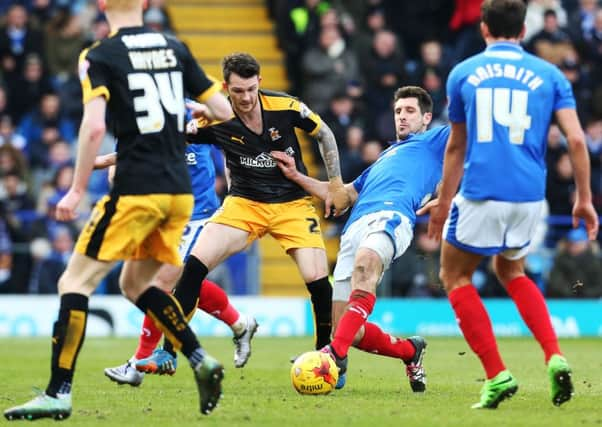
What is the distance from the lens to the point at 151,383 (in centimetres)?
1118

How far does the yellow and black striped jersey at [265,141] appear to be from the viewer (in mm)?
10898

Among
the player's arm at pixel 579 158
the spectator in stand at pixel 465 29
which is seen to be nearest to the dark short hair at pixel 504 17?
the player's arm at pixel 579 158

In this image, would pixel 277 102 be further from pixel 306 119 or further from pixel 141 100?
pixel 141 100

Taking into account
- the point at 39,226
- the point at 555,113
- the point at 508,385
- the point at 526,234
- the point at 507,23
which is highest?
the point at 507,23

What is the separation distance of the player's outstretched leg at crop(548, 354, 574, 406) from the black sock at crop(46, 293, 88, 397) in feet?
9.04

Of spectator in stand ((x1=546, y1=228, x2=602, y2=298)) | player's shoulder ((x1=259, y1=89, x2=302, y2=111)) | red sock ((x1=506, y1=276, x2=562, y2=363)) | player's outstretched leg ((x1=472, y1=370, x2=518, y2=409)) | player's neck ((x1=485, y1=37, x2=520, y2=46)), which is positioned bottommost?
spectator in stand ((x1=546, y1=228, x2=602, y2=298))

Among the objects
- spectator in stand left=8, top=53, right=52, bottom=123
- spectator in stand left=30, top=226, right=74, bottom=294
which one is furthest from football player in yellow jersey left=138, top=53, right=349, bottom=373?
spectator in stand left=8, top=53, right=52, bottom=123

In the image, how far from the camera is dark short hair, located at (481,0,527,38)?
27.5 feet

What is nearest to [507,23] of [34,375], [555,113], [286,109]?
[555,113]

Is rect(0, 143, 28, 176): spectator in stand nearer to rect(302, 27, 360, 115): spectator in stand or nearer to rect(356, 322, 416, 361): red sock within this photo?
rect(302, 27, 360, 115): spectator in stand

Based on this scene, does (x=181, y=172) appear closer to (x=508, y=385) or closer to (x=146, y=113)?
(x=146, y=113)

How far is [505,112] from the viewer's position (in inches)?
328

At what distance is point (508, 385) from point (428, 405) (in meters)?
0.87

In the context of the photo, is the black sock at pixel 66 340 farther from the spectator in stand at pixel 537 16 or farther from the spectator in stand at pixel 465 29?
the spectator in stand at pixel 537 16
